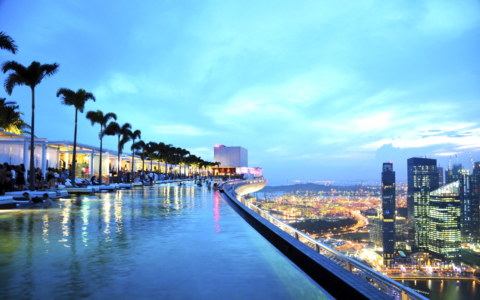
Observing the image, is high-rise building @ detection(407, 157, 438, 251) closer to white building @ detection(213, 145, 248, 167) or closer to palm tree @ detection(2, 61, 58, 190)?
palm tree @ detection(2, 61, 58, 190)

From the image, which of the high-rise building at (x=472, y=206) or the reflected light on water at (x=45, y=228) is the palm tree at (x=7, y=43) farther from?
the high-rise building at (x=472, y=206)

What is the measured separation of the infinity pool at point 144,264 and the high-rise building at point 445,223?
→ 18596 mm

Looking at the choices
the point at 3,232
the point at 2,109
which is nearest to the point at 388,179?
the point at 2,109

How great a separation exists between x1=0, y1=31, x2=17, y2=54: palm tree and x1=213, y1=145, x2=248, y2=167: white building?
140106 mm

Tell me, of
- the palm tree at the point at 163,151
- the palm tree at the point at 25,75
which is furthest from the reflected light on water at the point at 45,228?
the palm tree at the point at 163,151

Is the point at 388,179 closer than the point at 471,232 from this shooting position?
No

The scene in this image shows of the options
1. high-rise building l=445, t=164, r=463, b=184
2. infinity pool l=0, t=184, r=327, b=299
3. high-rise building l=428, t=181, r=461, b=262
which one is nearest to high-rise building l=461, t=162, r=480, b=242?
high-rise building l=428, t=181, r=461, b=262

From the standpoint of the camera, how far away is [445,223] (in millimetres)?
29922

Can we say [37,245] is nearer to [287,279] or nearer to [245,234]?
[245,234]

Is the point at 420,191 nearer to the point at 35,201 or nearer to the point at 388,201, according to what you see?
the point at 388,201

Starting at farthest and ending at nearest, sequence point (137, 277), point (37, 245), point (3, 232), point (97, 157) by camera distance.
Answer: point (97, 157) → point (3, 232) → point (37, 245) → point (137, 277)

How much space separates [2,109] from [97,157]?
1303cm

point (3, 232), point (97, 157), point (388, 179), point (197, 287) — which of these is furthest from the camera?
point (388, 179)

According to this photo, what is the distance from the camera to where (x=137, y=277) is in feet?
16.4
